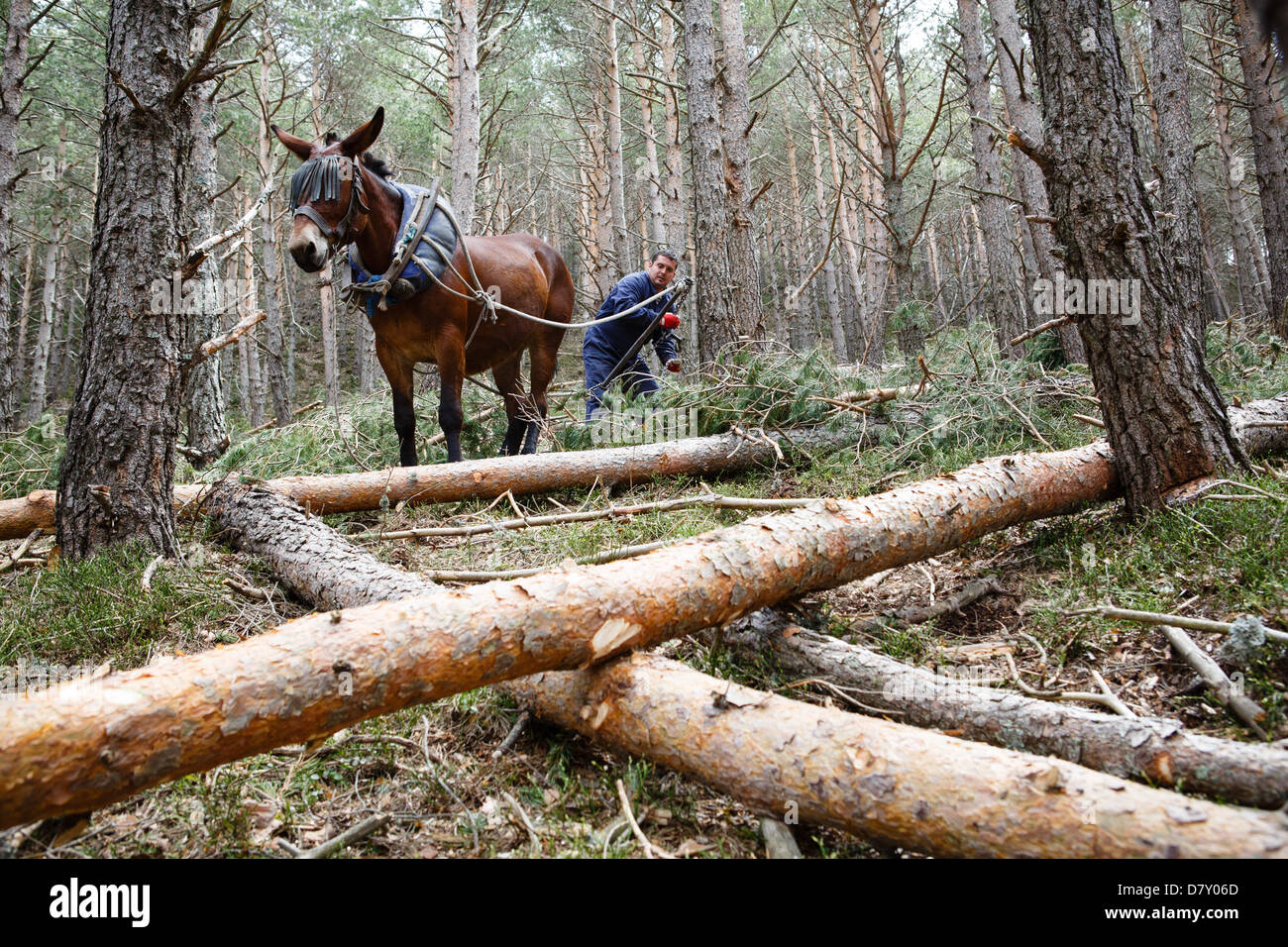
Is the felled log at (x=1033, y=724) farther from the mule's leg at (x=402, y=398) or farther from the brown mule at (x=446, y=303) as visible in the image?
the brown mule at (x=446, y=303)

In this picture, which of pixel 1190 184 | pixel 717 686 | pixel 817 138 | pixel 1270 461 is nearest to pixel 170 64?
pixel 717 686

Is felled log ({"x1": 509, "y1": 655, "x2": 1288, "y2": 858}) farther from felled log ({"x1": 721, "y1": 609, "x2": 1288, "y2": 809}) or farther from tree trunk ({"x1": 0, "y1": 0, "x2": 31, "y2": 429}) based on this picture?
tree trunk ({"x1": 0, "y1": 0, "x2": 31, "y2": 429})

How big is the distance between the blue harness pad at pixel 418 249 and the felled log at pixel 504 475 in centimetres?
143

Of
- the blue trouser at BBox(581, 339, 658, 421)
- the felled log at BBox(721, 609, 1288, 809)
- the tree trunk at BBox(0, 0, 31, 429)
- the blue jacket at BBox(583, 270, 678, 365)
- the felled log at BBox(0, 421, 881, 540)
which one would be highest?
the tree trunk at BBox(0, 0, 31, 429)

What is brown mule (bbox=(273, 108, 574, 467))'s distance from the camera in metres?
5.10

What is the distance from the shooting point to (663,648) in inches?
121

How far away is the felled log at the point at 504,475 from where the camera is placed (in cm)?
486

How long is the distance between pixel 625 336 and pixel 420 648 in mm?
6084

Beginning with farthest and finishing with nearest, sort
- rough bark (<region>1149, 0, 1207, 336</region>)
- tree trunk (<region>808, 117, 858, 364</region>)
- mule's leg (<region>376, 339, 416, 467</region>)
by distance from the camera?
tree trunk (<region>808, 117, 858, 364</region>) < rough bark (<region>1149, 0, 1207, 336</region>) < mule's leg (<region>376, 339, 416, 467</region>)

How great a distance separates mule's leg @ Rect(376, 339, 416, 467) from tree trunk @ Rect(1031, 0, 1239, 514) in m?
4.53

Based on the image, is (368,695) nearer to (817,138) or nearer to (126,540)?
(126,540)

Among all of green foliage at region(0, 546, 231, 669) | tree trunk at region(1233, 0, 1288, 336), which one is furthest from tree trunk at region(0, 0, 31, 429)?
tree trunk at region(1233, 0, 1288, 336)

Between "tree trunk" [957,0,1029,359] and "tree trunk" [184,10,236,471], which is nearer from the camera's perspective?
"tree trunk" [184,10,236,471]

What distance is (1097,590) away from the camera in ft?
9.99
